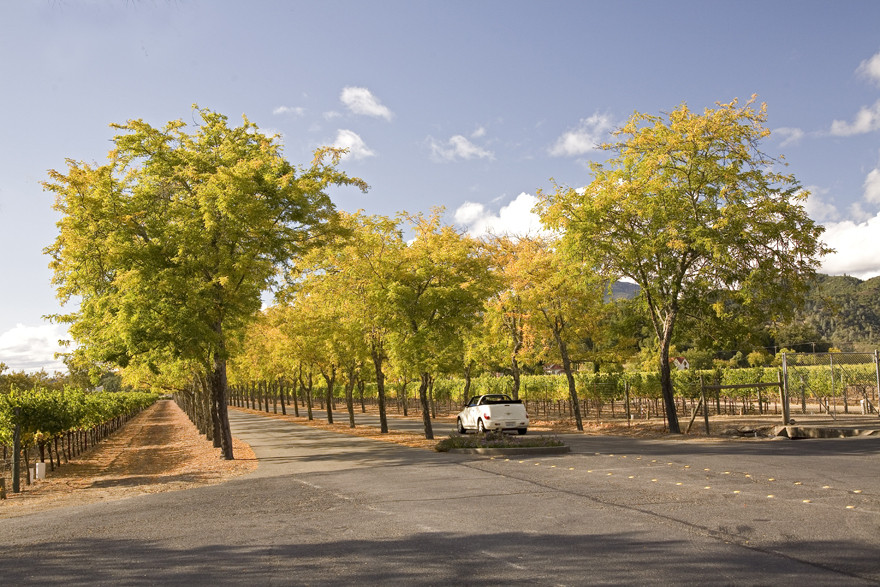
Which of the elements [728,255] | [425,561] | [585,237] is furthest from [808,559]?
[585,237]

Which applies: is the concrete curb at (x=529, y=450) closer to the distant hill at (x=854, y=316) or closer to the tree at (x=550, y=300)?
the tree at (x=550, y=300)

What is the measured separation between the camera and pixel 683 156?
2162 cm

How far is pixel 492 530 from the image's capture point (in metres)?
8.01

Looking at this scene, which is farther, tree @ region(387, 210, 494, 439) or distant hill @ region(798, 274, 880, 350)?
distant hill @ region(798, 274, 880, 350)

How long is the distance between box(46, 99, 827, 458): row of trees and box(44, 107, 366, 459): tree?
0.06 meters

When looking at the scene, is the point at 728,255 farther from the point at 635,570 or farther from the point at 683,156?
the point at 635,570

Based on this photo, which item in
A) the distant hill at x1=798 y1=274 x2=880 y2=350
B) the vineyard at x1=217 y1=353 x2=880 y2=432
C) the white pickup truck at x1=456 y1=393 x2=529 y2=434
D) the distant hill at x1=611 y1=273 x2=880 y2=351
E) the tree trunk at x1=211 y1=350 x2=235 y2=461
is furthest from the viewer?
the distant hill at x1=798 y1=274 x2=880 y2=350

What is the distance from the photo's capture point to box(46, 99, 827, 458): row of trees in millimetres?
18250

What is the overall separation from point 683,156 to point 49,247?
818 inches

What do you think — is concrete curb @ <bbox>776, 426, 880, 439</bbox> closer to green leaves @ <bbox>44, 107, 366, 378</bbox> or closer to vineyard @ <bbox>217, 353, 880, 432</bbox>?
vineyard @ <bbox>217, 353, 880, 432</bbox>

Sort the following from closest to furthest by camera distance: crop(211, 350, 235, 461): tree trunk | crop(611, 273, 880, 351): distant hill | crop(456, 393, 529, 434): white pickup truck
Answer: crop(211, 350, 235, 461): tree trunk, crop(456, 393, 529, 434): white pickup truck, crop(611, 273, 880, 351): distant hill

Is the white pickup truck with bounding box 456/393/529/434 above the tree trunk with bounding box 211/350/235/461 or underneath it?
underneath

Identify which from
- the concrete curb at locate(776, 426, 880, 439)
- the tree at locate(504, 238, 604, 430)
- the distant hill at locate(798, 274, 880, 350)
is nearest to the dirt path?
the tree at locate(504, 238, 604, 430)

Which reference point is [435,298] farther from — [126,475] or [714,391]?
[714,391]
